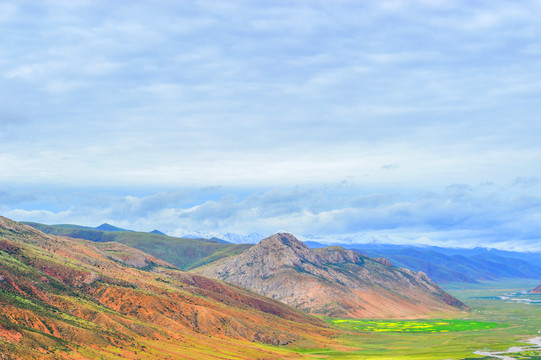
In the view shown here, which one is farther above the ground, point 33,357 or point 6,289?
point 6,289

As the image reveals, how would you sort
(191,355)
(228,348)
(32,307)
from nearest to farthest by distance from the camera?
(32,307)
(191,355)
(228,348)

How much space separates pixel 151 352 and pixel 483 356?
125 meters

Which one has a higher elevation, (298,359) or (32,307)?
(32,307)

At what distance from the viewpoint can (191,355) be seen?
159m

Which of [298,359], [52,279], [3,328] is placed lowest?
[298,359]

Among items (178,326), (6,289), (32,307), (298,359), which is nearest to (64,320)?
(32,307)

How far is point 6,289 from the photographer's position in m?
160

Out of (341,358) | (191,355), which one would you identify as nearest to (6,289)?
(191,355)

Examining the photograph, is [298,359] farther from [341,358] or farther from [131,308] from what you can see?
[131,308]

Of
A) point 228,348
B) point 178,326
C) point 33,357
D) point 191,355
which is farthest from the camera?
point 178,326

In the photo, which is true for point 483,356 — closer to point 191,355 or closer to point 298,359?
point 298,359

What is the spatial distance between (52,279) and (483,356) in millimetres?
162518

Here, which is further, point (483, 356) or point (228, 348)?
point (483, 356)

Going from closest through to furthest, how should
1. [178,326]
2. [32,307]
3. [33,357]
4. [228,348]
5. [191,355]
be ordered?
[33,357]
[32,307]
[191,355]
[228,348]
[178,326]
